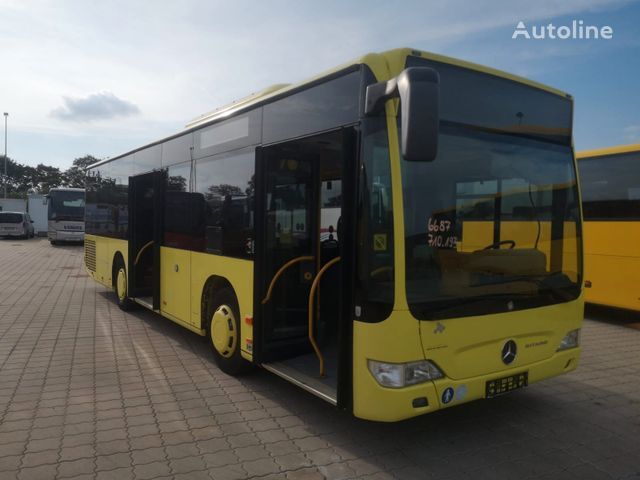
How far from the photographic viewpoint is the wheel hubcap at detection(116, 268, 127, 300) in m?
8.97

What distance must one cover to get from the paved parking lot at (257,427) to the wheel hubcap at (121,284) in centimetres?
242

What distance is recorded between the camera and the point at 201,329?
20.1 ft

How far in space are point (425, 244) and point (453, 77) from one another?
1259mm

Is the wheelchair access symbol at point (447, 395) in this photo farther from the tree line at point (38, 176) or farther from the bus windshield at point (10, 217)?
the tree line at point (38, 176)

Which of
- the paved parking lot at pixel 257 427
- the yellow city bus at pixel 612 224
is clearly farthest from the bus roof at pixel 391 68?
the yellow city bus at pixel 612 224

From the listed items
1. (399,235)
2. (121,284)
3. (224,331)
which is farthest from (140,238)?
(399,235)

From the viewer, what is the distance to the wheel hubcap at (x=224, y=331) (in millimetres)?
5297

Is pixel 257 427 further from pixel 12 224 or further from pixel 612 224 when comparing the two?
pixel 12 224

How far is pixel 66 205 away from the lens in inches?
1071

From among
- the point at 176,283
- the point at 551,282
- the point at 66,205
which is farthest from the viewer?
the point at 66,205

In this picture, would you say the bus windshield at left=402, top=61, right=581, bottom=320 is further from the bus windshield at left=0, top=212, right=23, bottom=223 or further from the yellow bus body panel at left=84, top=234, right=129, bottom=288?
the bus windshield at left=0, top=212, right=23, bottom=223

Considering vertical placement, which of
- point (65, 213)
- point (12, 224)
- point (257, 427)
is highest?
point (65, 213)

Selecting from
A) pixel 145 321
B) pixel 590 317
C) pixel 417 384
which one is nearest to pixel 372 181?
pixel 417 384

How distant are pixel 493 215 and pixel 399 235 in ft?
3.53
